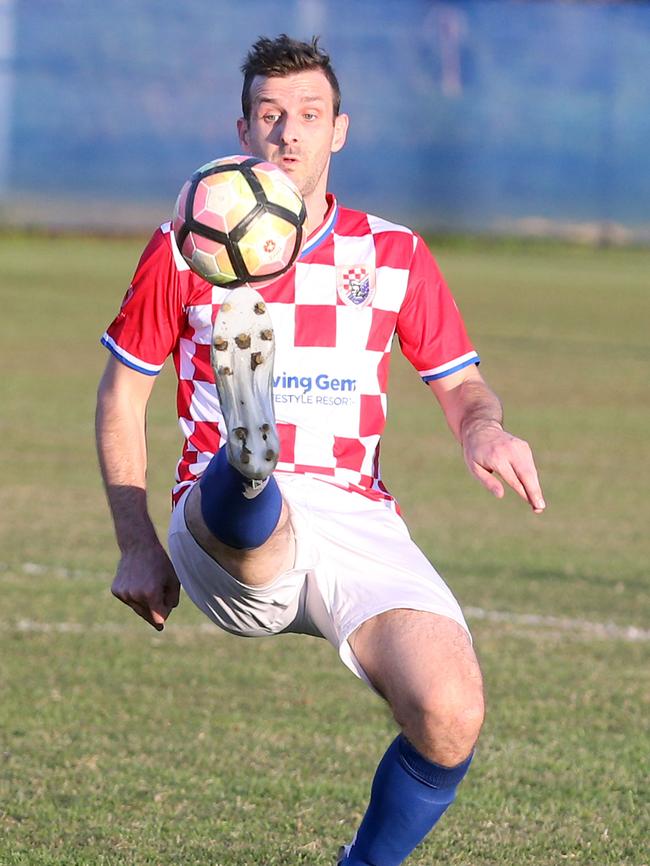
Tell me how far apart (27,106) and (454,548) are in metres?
33.3

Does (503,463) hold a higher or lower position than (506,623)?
higher

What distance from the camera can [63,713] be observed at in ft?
18.9

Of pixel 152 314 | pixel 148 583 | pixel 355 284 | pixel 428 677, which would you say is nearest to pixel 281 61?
pixel 355 284

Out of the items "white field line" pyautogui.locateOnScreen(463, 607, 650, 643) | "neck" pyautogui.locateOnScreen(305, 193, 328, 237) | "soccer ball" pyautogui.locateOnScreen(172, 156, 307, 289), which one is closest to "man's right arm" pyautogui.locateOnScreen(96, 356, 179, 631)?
"soccer ball" pyautogui.locateOnScreen(172, 156, 307, 289)

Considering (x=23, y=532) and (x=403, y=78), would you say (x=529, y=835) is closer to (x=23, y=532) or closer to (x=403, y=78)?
(x=23, y=532)

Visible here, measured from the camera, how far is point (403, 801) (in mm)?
3662

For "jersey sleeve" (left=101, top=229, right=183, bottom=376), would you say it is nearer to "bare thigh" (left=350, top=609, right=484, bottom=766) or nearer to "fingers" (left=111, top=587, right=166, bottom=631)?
"fingers" (left=111, top=587, right=166, bottom=631)

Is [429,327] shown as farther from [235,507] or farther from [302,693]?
[302,693]

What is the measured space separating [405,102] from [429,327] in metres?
38.9

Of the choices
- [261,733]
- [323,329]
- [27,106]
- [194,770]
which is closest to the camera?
[323,329]

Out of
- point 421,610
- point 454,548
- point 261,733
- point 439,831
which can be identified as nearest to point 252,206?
point 421,610

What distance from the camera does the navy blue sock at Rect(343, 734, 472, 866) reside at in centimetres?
365

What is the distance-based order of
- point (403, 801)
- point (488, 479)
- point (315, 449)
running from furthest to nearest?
point (315, 449) < point (488, 479) < point (403, 801)

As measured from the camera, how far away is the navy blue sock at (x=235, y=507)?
3.57 metres
